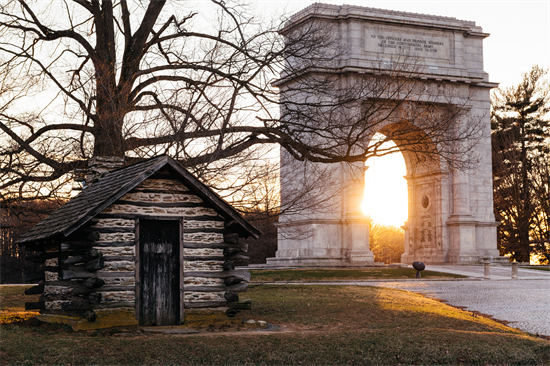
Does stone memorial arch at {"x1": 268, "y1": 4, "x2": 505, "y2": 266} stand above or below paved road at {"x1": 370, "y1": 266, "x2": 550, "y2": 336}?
above

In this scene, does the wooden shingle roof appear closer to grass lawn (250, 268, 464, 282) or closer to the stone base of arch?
grass lawn (250, 268, 464, 282)

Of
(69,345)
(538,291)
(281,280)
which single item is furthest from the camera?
(281,280)

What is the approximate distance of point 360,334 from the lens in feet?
42.4

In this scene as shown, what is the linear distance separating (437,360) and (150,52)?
13.9m

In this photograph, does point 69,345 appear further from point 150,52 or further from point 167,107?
point 150,52

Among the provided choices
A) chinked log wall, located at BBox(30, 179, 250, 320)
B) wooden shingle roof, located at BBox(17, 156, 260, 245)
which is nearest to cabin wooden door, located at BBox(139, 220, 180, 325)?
chinked log wall, located at BBox(30, 179, 250, 320)

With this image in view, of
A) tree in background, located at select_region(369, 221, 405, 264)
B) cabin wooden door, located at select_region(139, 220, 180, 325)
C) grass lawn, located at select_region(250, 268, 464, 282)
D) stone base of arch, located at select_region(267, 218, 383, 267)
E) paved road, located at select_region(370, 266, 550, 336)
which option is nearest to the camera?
cabin wooden door, located at select_region(139, 220, 180, 325)

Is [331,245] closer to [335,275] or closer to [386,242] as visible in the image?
[335,275]

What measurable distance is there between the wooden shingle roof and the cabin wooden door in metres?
0.91

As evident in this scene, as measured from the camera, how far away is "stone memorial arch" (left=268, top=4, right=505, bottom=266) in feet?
130

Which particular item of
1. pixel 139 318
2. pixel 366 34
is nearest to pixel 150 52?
pixel 139 318

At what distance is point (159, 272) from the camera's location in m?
13.7

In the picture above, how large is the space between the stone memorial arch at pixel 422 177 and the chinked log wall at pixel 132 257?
942 inches

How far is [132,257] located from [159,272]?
0.66m
